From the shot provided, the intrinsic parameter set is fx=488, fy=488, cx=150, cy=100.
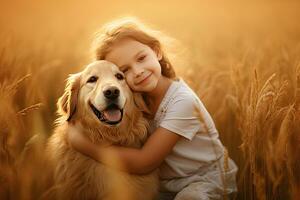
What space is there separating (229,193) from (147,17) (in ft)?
7.37

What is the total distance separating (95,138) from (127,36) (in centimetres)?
57

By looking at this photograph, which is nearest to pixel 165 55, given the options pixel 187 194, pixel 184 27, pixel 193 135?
pixel 193 135

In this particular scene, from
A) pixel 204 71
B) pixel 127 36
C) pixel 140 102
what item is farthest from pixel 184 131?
pixel 204 71

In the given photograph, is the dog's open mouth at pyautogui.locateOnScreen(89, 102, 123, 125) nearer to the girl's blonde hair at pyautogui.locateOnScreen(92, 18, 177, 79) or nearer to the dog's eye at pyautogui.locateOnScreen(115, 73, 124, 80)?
the dog's eye at pyautogui.locateOnScreen(115, 73, 124, 80)

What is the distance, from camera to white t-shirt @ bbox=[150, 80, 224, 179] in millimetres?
2512

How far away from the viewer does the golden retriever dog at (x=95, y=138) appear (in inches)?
94.3

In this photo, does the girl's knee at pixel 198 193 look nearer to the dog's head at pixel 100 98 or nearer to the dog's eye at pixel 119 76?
the dog's head at pixel 100 98

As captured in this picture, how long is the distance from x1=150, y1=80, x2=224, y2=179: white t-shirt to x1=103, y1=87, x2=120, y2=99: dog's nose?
14.6 inches

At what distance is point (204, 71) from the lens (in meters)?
3.75

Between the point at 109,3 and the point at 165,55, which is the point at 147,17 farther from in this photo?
the point at 165,55

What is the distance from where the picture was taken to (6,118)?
2.38m

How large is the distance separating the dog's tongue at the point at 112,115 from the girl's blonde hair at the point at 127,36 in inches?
15.9

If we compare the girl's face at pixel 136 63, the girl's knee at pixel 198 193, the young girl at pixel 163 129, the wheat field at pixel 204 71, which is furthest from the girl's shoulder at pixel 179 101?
the girl's knee at pixel 198 193

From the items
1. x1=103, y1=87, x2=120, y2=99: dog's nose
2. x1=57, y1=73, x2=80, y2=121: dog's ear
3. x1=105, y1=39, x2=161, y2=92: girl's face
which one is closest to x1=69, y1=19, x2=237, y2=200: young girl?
x1=105, y1=39, x2=161, y2=92: girl's face
